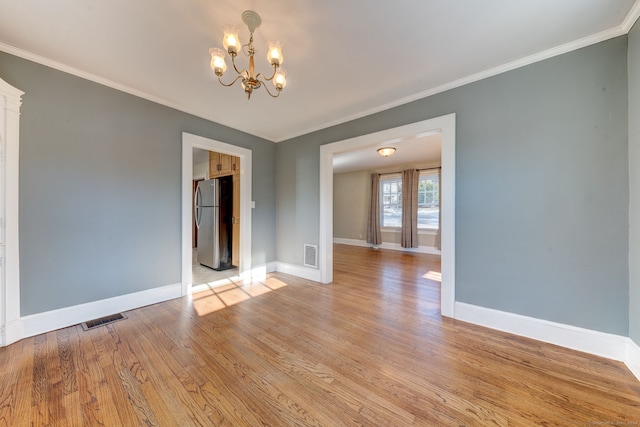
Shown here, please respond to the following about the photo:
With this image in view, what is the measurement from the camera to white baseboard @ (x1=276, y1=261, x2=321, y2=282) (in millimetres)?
3840

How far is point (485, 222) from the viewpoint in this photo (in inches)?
91.4

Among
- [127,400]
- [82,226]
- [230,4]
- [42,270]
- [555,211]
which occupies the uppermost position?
[230,4]

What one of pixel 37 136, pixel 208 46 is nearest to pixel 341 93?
pixel 208 46

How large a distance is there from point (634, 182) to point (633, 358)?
1.27 meters

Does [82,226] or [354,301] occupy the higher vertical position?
[82,226]

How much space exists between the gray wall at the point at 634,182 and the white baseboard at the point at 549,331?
16 cm

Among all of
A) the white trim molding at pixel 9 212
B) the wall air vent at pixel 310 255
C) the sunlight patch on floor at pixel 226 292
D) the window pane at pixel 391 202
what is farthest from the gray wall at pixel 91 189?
the window pane at pixel 391 202

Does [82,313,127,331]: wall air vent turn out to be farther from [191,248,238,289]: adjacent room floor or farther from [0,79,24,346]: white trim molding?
[191,248,238,289]: adjacent room floor

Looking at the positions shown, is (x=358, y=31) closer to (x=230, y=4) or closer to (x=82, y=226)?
(x=230, y=4)

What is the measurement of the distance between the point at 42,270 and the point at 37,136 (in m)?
1.23

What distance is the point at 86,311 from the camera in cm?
234

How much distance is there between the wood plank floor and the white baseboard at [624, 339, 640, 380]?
0.05m

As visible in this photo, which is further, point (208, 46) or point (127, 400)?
point (208, 46)

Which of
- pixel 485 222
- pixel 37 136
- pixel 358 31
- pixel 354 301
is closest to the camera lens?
pixel 358 31
